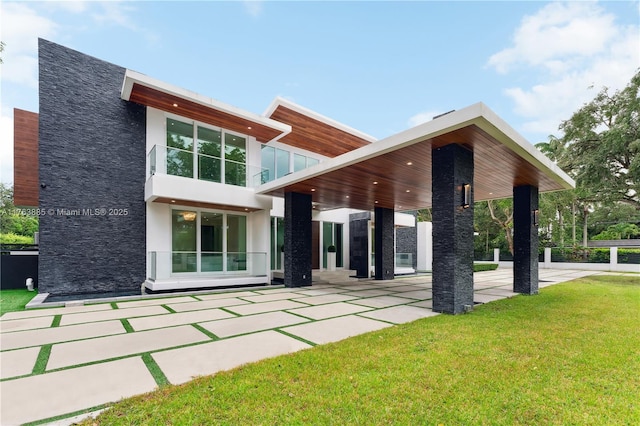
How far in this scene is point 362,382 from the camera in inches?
126

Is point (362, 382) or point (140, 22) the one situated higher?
point (140, 22)

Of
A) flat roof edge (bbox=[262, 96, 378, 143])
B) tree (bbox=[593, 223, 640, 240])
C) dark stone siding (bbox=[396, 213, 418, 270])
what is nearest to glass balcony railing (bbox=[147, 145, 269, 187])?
flat roof edge (bbox=[262, 96, 378, 143])

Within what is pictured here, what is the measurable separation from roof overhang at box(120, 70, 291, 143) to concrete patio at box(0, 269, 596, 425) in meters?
6.16

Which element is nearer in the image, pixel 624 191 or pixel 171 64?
pixel 624 191

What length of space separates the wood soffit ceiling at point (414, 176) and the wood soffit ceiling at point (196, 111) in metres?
2.65

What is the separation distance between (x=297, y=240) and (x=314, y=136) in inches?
235

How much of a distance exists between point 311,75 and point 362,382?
28.5 m

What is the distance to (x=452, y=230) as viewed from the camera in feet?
21.5

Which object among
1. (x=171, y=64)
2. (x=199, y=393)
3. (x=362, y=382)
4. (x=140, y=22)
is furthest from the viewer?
(x=171, y=64)

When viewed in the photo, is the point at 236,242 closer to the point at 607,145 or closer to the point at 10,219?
the point at 607,145

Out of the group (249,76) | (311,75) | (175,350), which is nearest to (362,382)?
(175,350)

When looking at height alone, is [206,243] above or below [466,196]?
below

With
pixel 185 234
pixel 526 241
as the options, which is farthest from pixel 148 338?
pixel 526 241

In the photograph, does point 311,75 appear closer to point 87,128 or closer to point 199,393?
point 87,128
